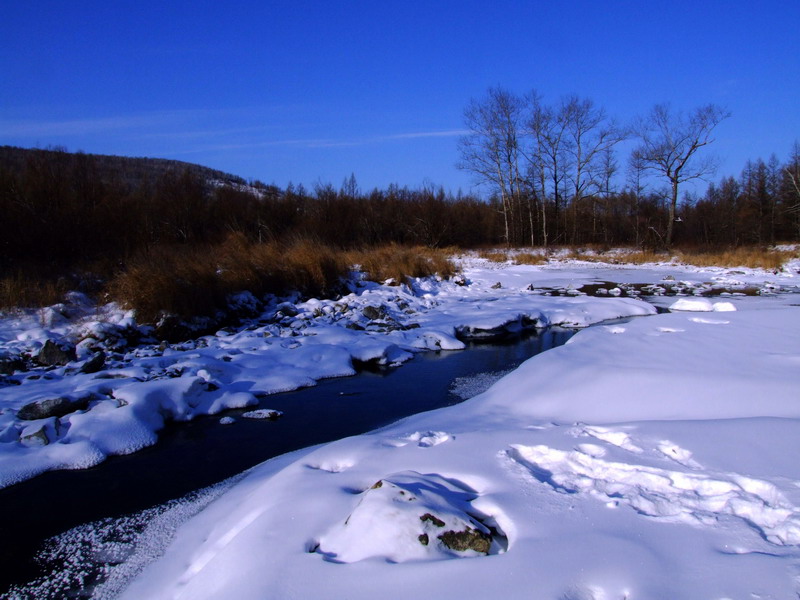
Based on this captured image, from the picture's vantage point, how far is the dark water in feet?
11.4

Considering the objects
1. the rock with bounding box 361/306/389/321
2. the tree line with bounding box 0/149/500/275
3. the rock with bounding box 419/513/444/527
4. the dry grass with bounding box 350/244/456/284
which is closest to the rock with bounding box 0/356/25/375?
the tree line with bounding box 0/149/500/275

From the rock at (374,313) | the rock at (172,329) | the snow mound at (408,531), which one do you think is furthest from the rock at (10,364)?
the snow mound at (408,531)

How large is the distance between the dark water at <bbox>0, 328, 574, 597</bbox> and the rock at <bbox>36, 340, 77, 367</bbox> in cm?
270

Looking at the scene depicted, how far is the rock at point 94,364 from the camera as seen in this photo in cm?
630

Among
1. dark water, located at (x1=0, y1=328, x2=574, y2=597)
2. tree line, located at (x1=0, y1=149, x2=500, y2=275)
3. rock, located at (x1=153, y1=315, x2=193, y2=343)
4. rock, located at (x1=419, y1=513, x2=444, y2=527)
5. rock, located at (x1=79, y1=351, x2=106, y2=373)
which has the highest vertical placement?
tree line, located at (x1=0, y1=149, x2=500, y2=275)

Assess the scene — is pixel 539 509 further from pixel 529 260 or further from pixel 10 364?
pixel 529 260

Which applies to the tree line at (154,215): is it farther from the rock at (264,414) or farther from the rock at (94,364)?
the rock at (264,414)

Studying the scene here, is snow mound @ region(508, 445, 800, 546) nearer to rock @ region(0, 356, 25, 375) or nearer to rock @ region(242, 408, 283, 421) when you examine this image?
rock @ region(242, 408, 283, 421)

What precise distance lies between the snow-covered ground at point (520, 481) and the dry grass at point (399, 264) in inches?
283

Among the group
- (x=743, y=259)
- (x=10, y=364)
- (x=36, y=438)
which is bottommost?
(x=36, y=438)

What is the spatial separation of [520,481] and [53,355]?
637 centimetres

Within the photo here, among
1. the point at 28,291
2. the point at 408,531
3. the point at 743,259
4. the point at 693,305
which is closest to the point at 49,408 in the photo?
the point at 408,531

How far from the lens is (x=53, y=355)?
6633mm

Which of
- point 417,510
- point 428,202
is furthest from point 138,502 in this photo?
point 428,202
